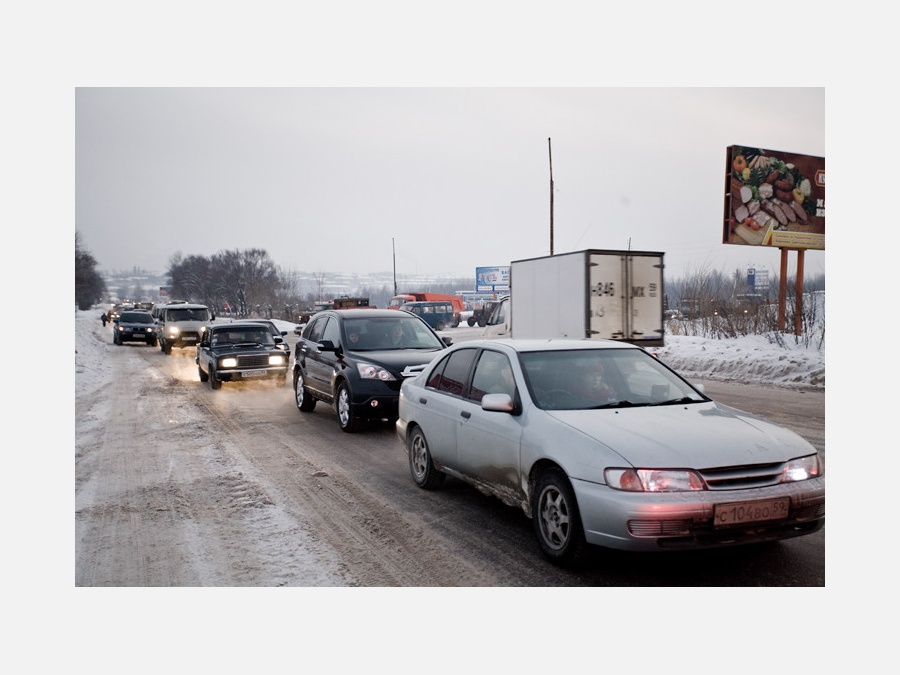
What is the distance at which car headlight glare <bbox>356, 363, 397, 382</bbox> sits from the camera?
9862 mm

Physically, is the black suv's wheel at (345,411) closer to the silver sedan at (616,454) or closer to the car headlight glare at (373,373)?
the car headlight glare at (373,373)

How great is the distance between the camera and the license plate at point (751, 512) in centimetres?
418

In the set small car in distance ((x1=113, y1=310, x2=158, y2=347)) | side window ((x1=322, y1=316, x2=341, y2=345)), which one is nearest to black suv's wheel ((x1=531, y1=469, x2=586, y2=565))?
side window ((x1=322, y1=316, x2=341, y2=345))

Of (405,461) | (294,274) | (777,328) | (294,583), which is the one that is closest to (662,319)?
(777,328)

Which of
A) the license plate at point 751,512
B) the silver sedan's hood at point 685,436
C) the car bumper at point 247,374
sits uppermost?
the silver sedan's hood at point 685,436

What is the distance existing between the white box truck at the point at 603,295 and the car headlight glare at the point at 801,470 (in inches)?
366

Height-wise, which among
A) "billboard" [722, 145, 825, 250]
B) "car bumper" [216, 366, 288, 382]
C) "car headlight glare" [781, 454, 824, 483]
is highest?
"billboard" [722, 145, 825, 250]

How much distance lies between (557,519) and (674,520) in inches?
32.1

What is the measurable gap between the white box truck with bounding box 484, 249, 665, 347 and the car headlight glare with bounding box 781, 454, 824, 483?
9.29 m

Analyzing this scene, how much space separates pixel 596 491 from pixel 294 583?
191 cm

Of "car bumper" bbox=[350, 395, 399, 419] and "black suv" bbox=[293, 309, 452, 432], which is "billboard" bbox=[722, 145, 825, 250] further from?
"car bumper" bbox=[350, 395, 399, 419]

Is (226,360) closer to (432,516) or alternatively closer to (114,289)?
(114,289)

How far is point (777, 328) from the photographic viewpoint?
758 inches

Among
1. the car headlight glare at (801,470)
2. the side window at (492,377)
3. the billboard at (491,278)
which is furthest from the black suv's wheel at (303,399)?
the billboard at (491,278)
